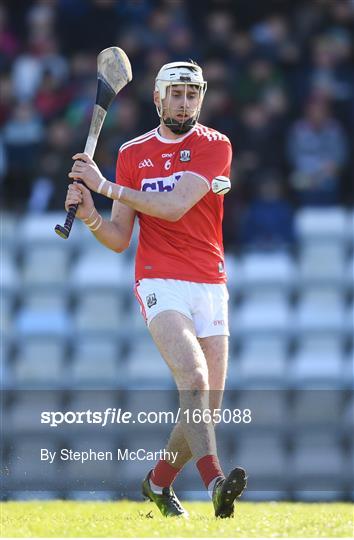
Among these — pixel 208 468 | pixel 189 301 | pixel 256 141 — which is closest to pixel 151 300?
pixel 189 301

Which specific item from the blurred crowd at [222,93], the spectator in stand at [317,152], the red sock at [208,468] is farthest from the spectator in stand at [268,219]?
the red sock at [208,468]

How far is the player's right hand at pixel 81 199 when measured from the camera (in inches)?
297

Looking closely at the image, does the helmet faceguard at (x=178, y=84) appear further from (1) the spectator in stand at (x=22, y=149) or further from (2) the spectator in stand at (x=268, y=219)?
(1) the spectator in stand at (x=22, y=149)

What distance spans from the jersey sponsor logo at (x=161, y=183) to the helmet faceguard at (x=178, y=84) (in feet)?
0.91

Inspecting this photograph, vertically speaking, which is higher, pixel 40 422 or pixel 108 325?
pixel 108 325

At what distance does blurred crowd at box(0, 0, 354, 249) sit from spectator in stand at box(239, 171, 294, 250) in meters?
0.01

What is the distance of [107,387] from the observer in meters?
12.4

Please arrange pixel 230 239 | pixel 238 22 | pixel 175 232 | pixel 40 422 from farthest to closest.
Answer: pixel 238 22 → pixel 230 239 → pixel 40 422 → pixel 175 232

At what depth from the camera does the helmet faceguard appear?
768 cm

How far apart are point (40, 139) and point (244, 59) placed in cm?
219

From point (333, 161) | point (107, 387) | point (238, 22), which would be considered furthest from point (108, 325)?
point (238, 22)

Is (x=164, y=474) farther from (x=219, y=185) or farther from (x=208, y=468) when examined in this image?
(x=219, y=185)

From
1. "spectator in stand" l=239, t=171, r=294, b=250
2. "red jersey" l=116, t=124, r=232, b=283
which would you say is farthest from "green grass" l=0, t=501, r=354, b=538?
"spectator in stand" l=239, t=171, r=294, b=250

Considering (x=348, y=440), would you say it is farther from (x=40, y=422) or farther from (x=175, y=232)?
(x=175, y=232)
